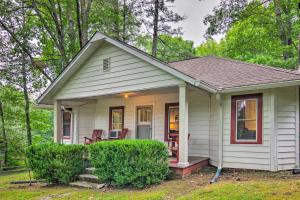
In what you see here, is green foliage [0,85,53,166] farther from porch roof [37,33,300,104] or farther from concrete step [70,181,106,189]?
concrete step [70,181,106,189]

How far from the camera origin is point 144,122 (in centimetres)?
1212

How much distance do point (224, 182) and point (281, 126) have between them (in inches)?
94.8

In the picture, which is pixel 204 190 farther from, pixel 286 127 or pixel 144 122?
pixel 144 122

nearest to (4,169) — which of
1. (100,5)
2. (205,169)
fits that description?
(100,5)

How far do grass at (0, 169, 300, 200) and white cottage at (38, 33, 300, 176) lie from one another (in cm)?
55

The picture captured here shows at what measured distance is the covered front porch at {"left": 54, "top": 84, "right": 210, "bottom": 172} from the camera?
873 centimetres

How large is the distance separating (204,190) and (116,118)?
6.99m

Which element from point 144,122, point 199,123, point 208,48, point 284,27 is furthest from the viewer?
point 208,48

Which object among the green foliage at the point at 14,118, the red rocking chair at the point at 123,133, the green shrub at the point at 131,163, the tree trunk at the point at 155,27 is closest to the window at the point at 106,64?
the red rocking chair at the point at 123,133

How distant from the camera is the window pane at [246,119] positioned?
28.5 ft

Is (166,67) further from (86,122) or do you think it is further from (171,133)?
(86,122)

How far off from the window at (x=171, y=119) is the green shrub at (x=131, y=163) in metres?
2.69

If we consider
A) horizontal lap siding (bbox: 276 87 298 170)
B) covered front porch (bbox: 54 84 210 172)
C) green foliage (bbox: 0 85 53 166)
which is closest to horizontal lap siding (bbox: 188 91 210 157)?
covered front porch (bbox: 54 84 210 172)

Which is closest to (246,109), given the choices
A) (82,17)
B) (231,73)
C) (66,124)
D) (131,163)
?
(231,73)
